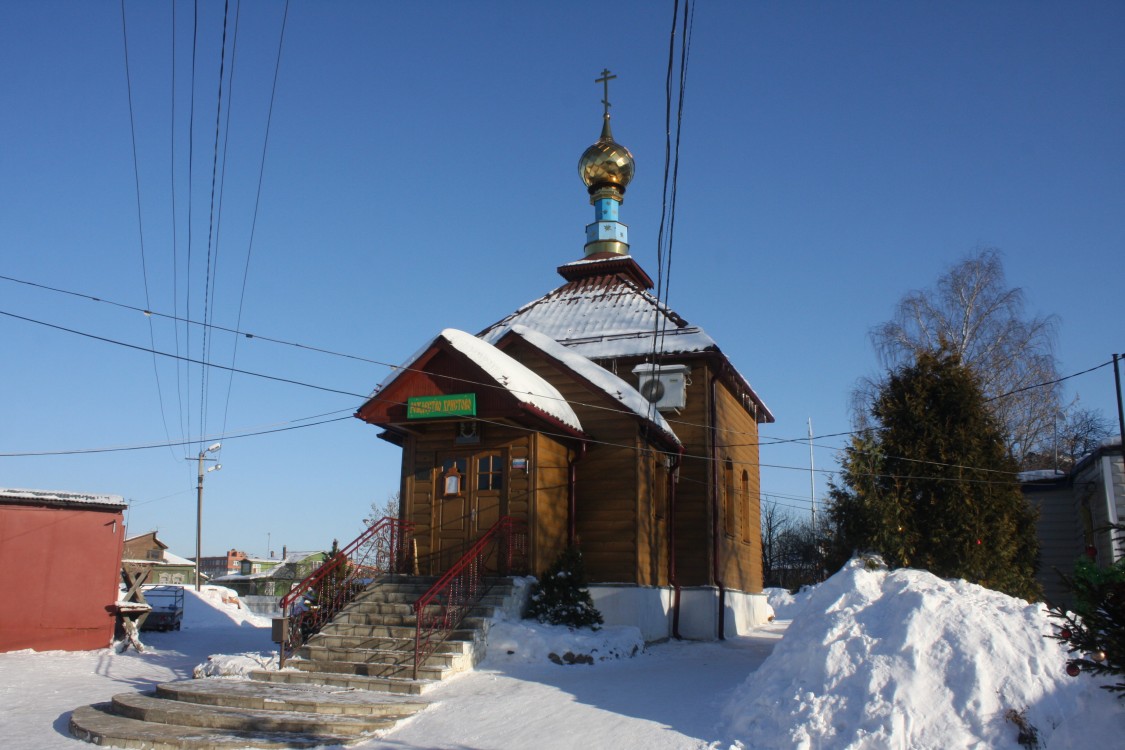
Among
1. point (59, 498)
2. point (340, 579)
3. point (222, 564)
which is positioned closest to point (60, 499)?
point (59, 498)

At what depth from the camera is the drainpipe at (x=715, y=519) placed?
18366 millimetres

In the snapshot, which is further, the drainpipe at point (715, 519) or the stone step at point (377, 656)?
the drainpipe at point (715, 519)

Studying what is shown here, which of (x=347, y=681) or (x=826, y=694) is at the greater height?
(x=826, y=694)

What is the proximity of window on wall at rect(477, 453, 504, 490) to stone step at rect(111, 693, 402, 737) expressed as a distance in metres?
5.74

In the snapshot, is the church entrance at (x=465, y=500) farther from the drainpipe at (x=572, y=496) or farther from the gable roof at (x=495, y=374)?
the drainpipe at (x=572, y=496)

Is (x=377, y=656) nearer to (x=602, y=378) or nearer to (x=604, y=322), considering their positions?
(x=602, y=378)

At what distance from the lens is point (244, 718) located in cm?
1008

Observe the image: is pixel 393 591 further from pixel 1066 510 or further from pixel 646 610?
pixel 1066 510

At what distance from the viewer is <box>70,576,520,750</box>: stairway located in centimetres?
968

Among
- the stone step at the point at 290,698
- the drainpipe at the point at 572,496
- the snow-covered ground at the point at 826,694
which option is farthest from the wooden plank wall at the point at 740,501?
the stone step at the point at 290,698

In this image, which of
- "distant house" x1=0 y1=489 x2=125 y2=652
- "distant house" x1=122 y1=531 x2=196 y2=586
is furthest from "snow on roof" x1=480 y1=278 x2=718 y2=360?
"distant house" x1=122 y1=531 x2=196 y2=586

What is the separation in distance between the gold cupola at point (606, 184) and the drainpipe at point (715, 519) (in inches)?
287

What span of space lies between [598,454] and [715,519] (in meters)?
3.44

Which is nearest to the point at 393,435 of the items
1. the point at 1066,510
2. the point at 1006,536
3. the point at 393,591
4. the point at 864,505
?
the point at 393,591
